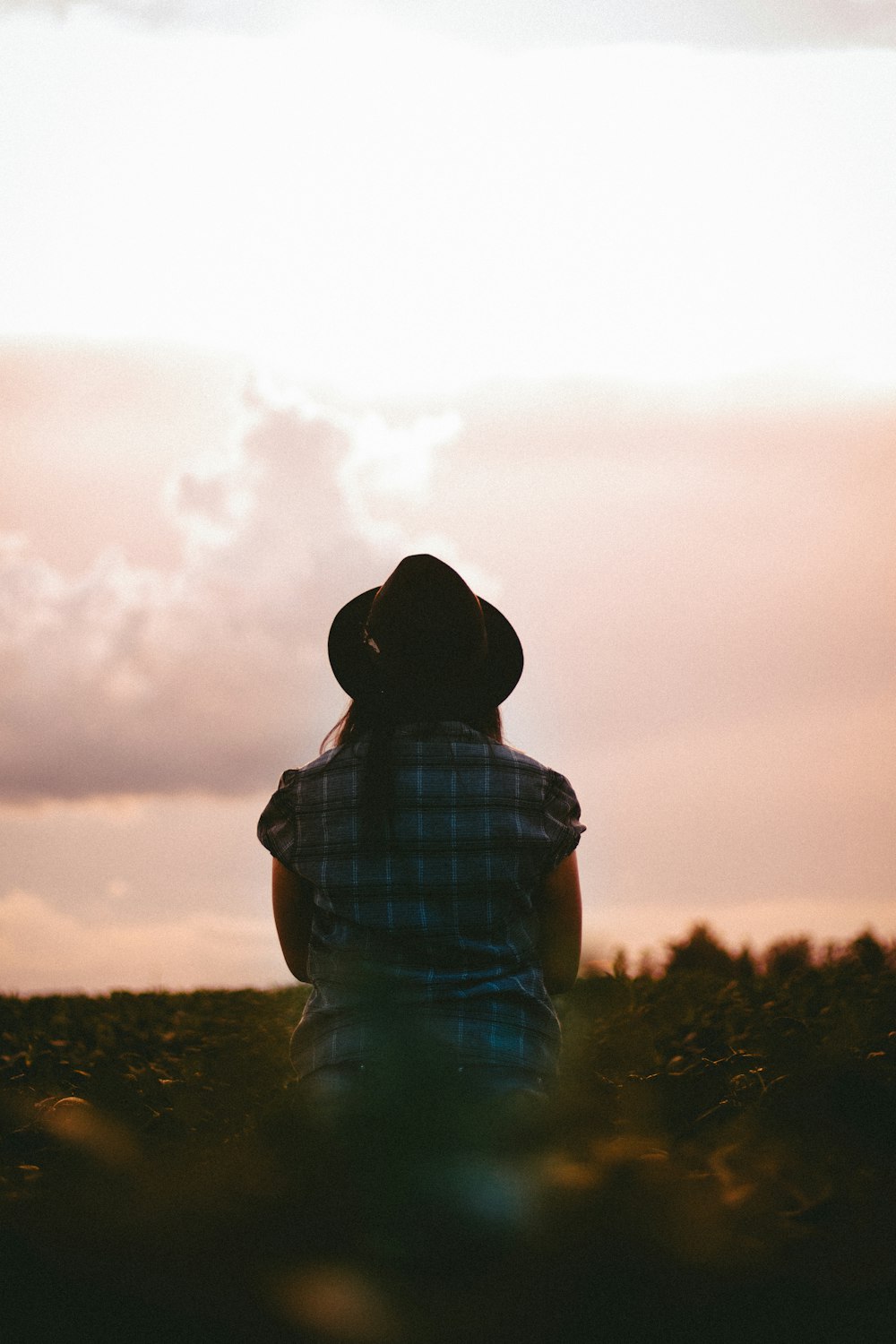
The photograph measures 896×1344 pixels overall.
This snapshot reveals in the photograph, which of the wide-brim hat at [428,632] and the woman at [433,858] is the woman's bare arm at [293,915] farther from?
the wide-brim hat at [428,632]

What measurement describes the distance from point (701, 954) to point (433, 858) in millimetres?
8895

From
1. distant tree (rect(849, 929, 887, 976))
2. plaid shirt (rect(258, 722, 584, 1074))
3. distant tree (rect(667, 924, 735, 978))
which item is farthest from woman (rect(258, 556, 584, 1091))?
distant tree (rect(667, 924, 735, 978))

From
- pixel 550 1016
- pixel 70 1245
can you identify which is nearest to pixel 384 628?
pixel 550 1016

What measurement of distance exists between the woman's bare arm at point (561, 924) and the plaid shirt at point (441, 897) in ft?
0.17

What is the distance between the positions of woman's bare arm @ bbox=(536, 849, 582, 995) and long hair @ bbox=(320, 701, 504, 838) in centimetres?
47

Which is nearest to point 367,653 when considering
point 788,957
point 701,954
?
point 788,957

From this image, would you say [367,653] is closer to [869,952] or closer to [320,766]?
[320,766]

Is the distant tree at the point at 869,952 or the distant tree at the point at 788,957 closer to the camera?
the distant tree at the point at 869,952

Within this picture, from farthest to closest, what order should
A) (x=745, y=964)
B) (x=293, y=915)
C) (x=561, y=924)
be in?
(x=745, y=964) < (x=293, y=915) < (x=561, y=924)

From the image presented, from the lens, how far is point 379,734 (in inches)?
124

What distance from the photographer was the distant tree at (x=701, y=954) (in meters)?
11.0

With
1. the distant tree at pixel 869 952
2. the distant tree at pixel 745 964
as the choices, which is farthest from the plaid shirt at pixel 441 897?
the distant tree at pixel 745 964

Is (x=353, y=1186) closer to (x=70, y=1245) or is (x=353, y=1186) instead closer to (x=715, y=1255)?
(x=70, y=1245)

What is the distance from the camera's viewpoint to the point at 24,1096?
4613mm
